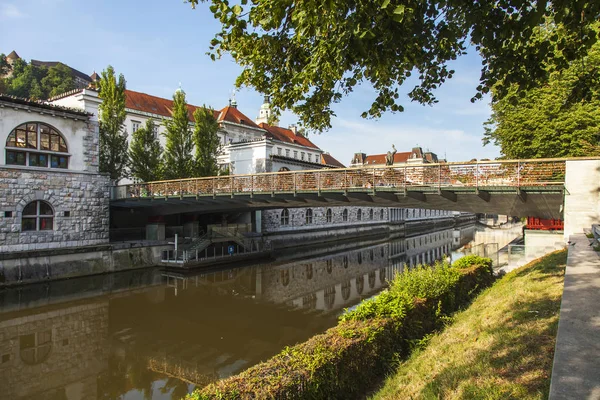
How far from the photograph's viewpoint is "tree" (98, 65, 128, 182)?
29.3m

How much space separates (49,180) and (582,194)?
25.7 meters

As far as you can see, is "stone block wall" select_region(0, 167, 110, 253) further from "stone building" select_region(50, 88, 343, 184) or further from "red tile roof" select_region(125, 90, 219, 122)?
"red tile roof" select_region(125, 90, 219, 122)

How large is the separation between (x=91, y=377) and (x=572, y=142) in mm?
23694

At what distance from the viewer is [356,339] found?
6.69 m

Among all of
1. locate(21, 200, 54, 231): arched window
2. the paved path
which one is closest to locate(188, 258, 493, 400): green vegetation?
the paved path

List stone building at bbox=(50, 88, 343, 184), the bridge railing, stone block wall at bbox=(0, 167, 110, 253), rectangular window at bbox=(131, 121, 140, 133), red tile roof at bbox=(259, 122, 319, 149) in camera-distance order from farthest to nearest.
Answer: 1. red tile roof at bbox=(259, 122, 319, 149)
2. rectangular window at bbox=(131, 121, 140, 133)
3. stone building at bbox=(50, 88, 343, 184)
4. stone block wall at bbox=(0, 167, 110, 253)
5. the bridge railing

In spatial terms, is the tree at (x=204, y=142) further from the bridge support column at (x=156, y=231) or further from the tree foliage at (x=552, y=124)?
the tree foliage at (x=552, y=124)

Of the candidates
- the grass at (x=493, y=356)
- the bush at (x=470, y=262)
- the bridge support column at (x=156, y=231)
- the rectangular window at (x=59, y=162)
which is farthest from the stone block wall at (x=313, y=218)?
the grass at (x=493, y=356)

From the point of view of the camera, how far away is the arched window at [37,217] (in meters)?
21.8

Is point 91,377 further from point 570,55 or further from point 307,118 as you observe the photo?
point 570,55

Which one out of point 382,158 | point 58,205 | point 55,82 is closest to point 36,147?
point 58,205

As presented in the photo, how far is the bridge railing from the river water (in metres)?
5.39

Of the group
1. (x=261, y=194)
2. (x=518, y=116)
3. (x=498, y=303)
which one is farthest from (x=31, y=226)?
(x=518, y=116)

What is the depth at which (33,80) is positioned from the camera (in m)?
64.6
